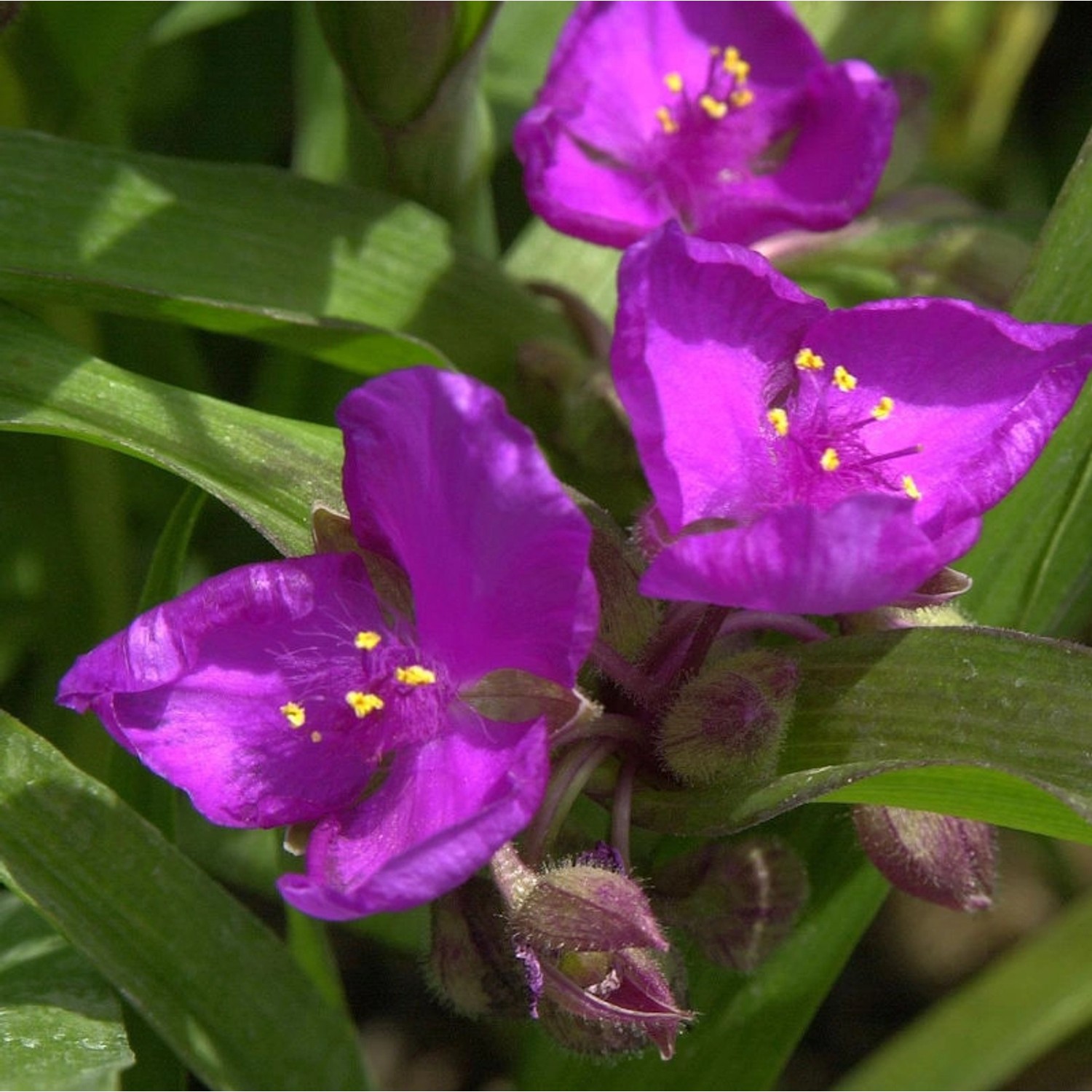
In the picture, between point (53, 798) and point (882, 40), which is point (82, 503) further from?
point (882, 40)

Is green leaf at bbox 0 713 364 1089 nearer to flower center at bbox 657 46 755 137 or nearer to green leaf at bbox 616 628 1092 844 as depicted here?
green leaf at bbox 616 628 1092 844

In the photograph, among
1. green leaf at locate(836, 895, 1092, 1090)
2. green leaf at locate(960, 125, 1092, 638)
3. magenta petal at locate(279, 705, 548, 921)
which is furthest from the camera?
green leaf at locate(836, 895, 1092, 1090)

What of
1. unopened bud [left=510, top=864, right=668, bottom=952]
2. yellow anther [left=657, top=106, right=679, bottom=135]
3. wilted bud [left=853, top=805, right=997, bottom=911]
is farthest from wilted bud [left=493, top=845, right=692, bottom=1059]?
yellow anther [left=657, top=106, right=679, bottom=135]

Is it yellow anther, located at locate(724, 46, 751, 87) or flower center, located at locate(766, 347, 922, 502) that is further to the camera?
yellow anther, located at locate(724, 46, 751, 87)

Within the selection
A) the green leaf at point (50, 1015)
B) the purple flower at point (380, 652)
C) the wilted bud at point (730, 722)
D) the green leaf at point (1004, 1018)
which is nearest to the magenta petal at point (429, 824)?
the purple flower at point (380, 652)

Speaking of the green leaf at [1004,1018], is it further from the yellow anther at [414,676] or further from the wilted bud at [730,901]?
the yellow anther at [414,676]

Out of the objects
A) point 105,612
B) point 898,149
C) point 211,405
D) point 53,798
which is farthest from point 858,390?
point 105,612

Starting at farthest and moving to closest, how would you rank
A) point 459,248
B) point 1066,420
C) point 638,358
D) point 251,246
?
point 459,248, point 251,246, point 1066,420, point 638,358
